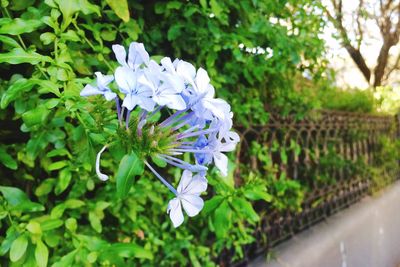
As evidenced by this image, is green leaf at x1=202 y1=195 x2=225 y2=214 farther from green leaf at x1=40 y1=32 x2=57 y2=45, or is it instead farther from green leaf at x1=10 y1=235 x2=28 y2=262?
green leaf at x1=40 y1=32 x2=57 y2=45

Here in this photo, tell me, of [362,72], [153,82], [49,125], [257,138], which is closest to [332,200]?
[257,138]

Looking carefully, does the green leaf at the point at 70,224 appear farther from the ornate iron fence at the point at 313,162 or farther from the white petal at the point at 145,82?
the ornate iron fence at the point at 313,162

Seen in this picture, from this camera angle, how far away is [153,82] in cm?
65

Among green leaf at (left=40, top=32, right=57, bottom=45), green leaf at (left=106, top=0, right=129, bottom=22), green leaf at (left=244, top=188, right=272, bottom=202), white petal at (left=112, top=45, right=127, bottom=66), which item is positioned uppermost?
green leaf at (left=106, top=0, right=129, bottom=22)

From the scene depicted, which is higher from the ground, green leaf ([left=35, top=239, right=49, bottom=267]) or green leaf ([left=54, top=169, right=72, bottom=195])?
green leaf ([left=54, top=169, right=72, bottom=195])

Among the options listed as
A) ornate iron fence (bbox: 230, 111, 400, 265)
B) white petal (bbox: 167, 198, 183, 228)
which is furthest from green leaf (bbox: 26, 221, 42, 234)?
ornate iron fence (bbox: 230, 111, 400, 265)

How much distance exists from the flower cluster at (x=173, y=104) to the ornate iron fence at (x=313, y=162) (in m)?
1.57

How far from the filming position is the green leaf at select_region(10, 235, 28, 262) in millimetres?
1065

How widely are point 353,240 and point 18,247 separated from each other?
322cm

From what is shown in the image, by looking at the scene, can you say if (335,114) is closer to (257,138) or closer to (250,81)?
(257,138)

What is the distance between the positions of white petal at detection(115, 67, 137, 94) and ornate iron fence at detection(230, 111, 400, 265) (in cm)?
172

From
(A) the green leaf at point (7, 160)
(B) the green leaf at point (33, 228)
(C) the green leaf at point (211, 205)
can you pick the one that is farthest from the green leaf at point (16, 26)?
(C) the green leaf at point (211, 205)

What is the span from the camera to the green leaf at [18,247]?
41.9 inches

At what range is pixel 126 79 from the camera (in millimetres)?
649
